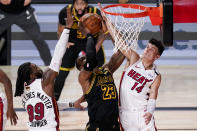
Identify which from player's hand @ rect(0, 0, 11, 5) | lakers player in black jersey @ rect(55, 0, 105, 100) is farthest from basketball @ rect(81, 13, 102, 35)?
player's hand @ rect(0, 0, 11, 5)

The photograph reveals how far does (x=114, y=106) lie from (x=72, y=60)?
2485 millimetres

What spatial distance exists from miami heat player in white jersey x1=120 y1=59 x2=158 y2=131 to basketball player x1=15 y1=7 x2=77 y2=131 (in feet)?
2.49

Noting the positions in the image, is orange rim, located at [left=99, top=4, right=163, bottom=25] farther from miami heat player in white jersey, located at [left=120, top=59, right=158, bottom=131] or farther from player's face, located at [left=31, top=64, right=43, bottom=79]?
player's face, located at [left=31, top=64, right=43, bottom=79]

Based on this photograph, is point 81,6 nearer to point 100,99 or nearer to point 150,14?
point 150,14

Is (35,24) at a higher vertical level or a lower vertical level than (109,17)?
lower

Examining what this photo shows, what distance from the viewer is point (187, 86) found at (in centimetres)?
934

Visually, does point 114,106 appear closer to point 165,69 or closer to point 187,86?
point 187,86

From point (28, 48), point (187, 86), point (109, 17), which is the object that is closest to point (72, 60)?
point (109, 17)

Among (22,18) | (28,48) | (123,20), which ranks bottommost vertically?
(28,48)

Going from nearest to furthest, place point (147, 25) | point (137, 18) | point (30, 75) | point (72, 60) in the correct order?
point (30, 75) → point (137, 18) → point (72, 60) → point (147, 25)

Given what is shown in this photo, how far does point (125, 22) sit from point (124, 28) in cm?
20

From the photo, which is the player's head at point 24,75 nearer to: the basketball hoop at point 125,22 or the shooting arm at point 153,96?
the basketball hoop at point 125,22

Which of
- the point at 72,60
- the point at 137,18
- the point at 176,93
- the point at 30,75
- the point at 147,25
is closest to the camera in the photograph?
the point at 30,75

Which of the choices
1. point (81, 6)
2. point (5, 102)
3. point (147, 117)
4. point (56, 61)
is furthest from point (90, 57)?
point (81, 6)
